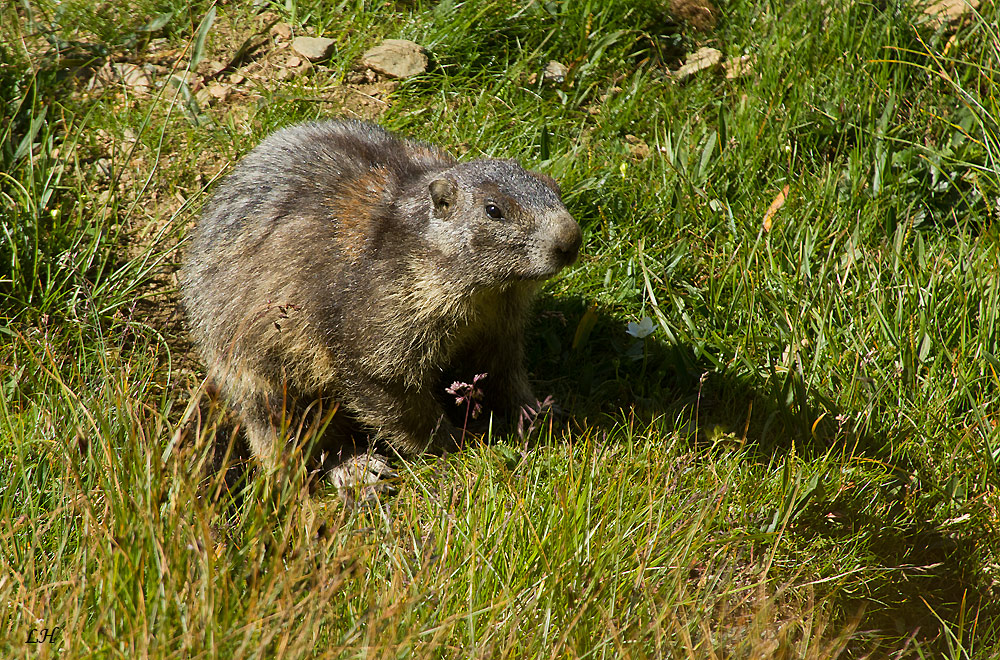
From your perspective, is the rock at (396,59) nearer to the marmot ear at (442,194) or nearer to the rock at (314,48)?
the rock at (314,48)

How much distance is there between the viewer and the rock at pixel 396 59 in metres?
5.71

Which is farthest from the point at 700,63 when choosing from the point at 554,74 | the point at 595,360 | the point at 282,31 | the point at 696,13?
the point at 282,31

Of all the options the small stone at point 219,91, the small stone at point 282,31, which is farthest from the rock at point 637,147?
the small stone at point 219,91

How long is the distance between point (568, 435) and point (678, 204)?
159cm

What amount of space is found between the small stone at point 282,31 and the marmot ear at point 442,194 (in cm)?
242

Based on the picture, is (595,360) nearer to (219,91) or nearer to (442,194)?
(442,194)

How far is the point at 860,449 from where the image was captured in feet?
14.1

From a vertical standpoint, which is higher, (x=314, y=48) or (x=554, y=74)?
(x=314, y=48)

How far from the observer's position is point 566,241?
A: 3.86m

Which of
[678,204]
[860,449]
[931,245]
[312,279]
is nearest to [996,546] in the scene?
[860,449]

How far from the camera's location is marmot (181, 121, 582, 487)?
13.1ft

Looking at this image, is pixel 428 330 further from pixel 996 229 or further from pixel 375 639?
pixel 996 229

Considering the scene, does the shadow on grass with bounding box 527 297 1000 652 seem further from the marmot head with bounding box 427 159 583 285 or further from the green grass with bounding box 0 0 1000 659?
the marmot head with bounding box 427 159 583 285

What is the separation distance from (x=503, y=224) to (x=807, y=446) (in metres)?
1.66
